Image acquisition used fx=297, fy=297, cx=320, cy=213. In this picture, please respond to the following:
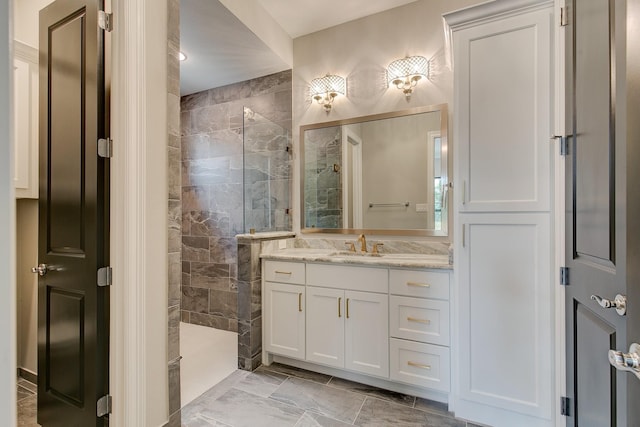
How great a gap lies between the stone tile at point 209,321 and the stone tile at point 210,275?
331mm

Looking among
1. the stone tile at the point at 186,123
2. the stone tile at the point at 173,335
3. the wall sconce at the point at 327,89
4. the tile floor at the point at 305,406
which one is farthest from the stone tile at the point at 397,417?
the stone tile at the point at 186,123

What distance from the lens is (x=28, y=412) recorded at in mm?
1867

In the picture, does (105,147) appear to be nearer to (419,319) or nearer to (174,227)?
(174,227)

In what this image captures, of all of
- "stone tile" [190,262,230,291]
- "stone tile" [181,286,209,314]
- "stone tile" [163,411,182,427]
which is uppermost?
"stone tile" [190,262,230,291]

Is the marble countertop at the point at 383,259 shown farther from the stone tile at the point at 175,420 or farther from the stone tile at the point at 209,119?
the stone tile at the point at 209,119

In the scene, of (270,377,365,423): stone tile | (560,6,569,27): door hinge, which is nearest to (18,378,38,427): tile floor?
(270,377,365,423): stone tile

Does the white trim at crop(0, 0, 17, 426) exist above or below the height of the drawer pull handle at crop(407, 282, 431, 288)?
above

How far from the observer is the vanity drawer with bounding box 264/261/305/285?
2.33 meters

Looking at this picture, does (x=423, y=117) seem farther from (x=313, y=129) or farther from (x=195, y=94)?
(x=195, y=94)

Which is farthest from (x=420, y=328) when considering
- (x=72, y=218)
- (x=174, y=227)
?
(x=72, y=218)

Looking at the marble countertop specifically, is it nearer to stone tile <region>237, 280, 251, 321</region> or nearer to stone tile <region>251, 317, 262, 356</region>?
stone tile <region>237, 280, 251, 321</region>

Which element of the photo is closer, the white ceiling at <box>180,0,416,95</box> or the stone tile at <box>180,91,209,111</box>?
the white ceiling at <box>180,0,416,95</box>

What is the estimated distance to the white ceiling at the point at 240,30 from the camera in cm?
230

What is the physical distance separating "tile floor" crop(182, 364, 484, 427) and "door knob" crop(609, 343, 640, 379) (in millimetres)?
1415
